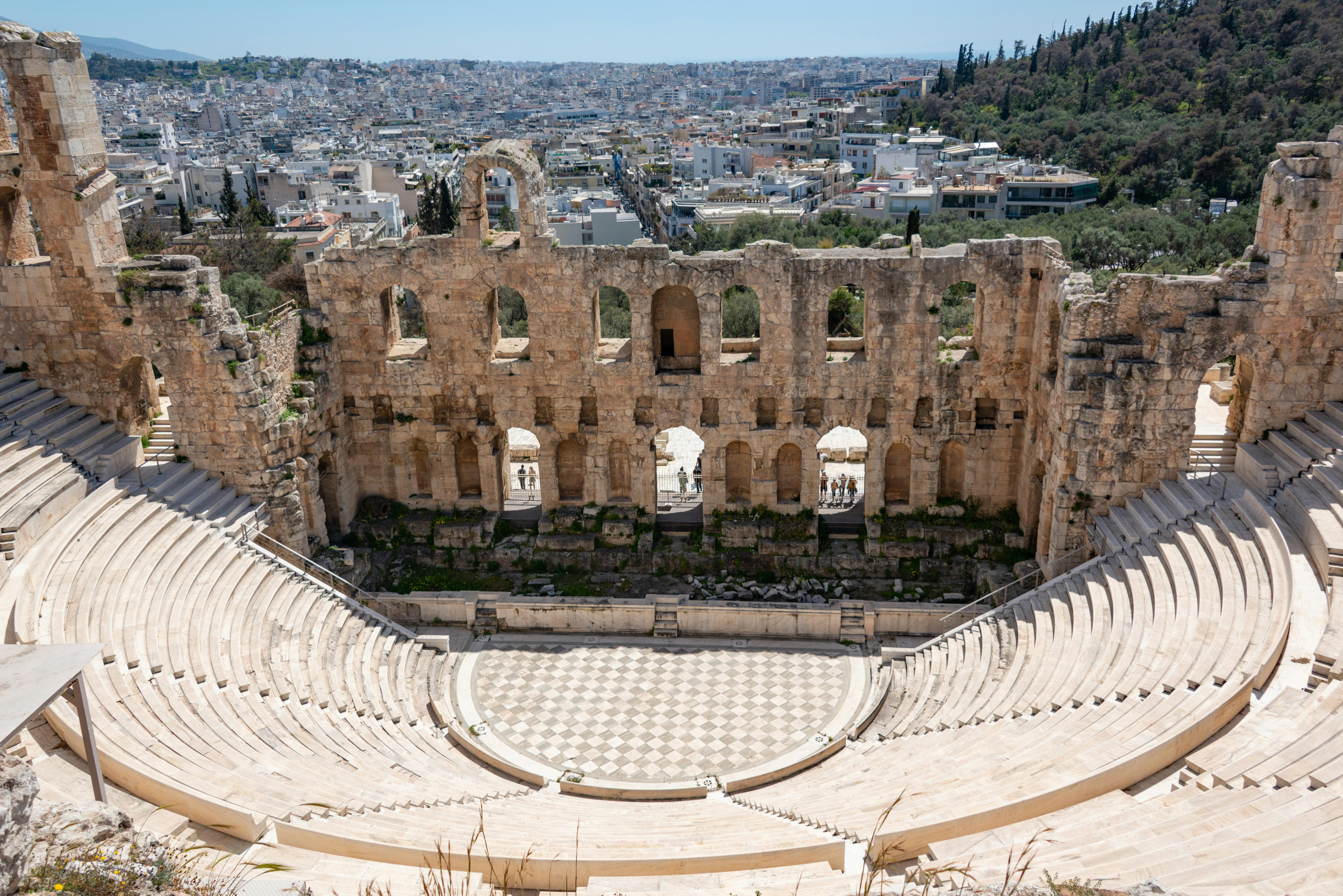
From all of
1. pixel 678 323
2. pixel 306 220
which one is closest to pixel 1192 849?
pixel 678 323

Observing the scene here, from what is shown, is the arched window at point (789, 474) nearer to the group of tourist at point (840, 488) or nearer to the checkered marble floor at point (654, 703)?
the group of tourist at point (840, 488)

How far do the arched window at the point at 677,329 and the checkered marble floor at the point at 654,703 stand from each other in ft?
25.5

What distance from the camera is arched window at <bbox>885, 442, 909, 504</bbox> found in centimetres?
2752

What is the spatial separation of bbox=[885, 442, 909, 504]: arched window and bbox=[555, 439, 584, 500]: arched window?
8.67 meters

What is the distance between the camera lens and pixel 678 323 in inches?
1061

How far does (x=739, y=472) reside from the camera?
1104 inches

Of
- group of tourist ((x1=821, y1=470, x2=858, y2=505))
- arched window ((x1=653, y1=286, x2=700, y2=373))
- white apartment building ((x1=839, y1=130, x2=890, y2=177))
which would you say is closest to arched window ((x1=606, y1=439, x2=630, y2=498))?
arched window ((x1=653, y1=286, x2=700, y2=373))

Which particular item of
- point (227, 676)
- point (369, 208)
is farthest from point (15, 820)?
point (369, 208)

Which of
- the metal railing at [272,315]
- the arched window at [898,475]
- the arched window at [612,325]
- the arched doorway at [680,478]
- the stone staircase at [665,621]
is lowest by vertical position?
Answer: the stone staircase at [665,621]

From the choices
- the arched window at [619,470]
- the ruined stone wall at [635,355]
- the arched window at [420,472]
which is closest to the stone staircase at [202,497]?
the ruined stone wall at [635,355]

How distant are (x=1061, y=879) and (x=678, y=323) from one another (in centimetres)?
1854

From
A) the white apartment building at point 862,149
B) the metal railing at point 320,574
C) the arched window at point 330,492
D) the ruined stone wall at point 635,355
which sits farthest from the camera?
the white apartment building at point 862,149

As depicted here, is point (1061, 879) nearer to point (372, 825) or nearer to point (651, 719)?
point (372, 825)

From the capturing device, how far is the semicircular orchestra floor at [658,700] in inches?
797
